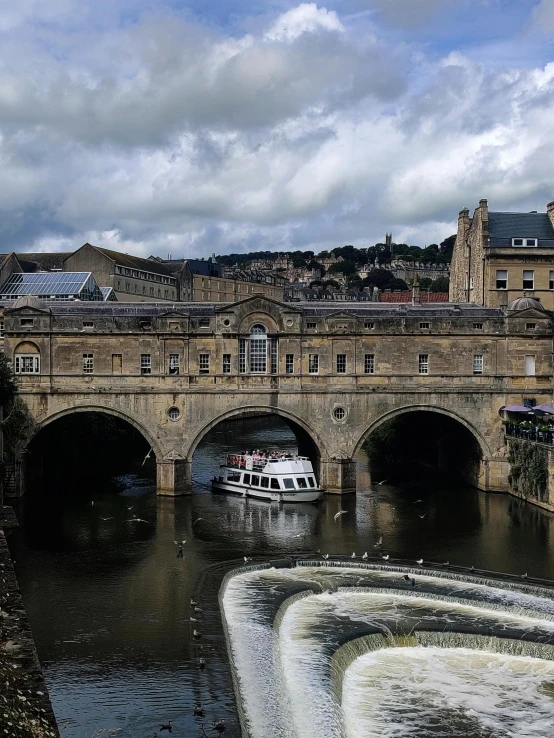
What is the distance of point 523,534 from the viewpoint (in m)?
41.7

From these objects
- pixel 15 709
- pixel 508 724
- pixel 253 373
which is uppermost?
pixel 253 373

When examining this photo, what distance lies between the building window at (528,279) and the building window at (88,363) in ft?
95.1

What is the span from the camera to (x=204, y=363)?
51.3 metres

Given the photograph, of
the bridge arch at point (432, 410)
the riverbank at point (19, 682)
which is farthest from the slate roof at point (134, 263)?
the riverbank at point (19, 682)

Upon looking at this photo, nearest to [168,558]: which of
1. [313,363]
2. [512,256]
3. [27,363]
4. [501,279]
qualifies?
[313,363]

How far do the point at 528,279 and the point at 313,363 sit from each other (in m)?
17.9

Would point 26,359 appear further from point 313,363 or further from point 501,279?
point 501,279

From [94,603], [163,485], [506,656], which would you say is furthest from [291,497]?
[506,656]

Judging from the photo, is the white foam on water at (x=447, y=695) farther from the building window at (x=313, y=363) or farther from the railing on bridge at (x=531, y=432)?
the building window at (x=313, y=363)

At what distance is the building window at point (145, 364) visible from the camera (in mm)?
50812

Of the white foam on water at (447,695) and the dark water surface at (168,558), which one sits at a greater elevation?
the dark water surface at (168,558)

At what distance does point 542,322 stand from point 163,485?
77.5 feet

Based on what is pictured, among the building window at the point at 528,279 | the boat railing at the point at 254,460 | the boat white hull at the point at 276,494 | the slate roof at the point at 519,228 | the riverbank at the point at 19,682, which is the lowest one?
the riverbank at the point at 19,682

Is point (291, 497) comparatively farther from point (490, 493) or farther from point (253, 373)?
point (490, 493)
